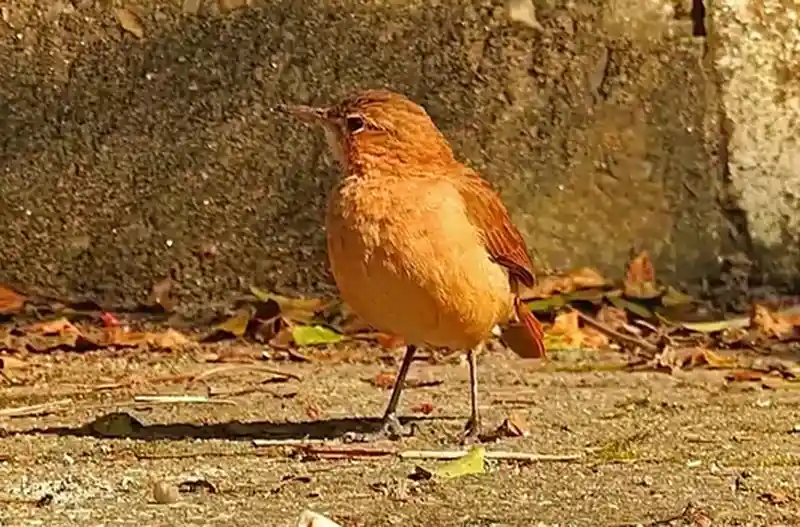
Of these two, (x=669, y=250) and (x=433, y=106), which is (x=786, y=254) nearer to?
(x=669, y=250)

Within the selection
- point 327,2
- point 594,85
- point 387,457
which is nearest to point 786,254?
point 594,85

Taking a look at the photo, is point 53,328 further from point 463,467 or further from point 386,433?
point 463,467

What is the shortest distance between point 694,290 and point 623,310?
363 millimetres

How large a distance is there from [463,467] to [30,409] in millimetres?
1519

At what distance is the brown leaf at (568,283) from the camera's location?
7266mm

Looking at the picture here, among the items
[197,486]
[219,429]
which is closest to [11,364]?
[219,429]

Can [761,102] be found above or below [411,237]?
above

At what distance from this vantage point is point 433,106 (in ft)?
23.6

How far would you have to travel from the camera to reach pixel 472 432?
5078 millimetres

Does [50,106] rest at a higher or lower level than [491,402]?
higher

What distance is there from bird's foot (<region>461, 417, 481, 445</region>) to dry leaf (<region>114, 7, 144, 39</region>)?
262 cm

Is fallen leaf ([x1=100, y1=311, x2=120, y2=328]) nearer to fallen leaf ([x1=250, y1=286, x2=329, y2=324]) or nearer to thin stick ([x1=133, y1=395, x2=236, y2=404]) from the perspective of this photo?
fallen leaf ([x1=250, y1=286, x2=329, y2=324])

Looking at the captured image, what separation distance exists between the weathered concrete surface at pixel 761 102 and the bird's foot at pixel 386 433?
260 cm

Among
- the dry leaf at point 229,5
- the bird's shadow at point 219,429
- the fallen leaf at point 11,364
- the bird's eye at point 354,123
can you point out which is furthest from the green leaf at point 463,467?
the dry leaf at point 229,5
